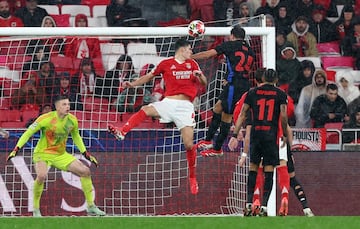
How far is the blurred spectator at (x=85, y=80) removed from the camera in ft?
59.7

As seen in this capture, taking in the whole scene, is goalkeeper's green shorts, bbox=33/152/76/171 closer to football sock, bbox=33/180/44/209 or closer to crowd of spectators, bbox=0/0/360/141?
football sock, bbox=33/180/44/209

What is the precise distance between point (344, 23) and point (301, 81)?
2093 mm

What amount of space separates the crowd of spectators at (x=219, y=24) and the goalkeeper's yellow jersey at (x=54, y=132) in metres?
1.11

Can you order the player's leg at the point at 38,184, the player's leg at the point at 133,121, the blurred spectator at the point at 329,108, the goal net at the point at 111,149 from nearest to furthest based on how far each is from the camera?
1. the player's leg at the point at 133,121
2. the player's leg at the point at 38,184
3. the goal net at the point at 111,149
4. the blurred spectator at the point at 329,108

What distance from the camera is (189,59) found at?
16250 millimetres

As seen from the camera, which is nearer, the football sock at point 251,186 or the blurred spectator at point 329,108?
the football sock at point 251,186

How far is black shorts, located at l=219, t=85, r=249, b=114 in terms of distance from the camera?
53.7 ft

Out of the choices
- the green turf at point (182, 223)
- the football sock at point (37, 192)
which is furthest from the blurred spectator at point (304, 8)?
the green turf at point (182, 223)

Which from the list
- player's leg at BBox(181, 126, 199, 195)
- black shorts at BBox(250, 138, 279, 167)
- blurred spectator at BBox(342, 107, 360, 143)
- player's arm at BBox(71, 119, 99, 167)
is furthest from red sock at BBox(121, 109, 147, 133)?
blurred spectator at BBox(342, 107, 360, 143)

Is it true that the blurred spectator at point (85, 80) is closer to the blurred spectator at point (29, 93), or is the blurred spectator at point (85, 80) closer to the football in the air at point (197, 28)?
the blurred spectator at point (29, 93)

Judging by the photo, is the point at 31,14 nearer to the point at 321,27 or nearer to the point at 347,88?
the point at 321,27

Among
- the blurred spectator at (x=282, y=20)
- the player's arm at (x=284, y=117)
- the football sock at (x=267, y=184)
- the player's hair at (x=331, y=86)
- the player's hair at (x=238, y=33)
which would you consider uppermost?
the blurred spectator at (x=282, y=20)

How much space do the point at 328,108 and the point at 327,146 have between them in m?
0.94

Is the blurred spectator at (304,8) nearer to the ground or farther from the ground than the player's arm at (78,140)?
farther from the ground
